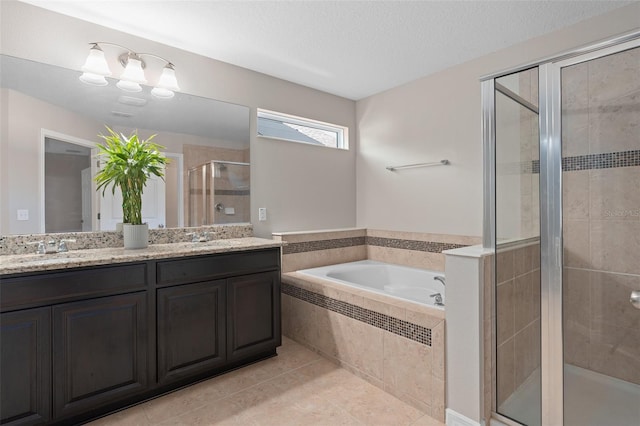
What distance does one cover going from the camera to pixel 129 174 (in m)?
2.10

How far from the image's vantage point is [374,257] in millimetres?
3553

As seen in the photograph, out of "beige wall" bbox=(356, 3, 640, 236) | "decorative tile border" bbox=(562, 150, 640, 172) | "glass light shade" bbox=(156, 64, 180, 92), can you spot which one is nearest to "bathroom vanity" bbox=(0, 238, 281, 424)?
"glass light shade" bbox=(156, 64, 180, 92)

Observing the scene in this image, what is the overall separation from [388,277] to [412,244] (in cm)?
41

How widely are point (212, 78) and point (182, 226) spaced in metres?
1.25

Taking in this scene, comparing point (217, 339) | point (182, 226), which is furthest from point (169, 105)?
point (217, 339)

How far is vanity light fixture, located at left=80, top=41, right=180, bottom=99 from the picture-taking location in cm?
211

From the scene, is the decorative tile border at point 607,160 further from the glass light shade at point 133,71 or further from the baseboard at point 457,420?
the glass light shade at point 133,71

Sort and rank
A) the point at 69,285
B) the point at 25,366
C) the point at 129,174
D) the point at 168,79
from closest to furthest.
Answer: the point at 25,366
the point at 69,285
the point at 129,174
the point at 168,79

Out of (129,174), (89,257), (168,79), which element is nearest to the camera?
(89,257)

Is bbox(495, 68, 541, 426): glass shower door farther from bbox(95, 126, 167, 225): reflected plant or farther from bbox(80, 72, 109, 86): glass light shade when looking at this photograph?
bbox(80, 72, 109, 86): glass light shade

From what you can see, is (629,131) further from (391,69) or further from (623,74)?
(391,69)

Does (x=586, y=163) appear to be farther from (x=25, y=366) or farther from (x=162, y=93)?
(x=25, y=366)

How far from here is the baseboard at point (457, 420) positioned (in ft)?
5.27

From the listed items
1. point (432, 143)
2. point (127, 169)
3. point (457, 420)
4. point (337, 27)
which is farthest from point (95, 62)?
point (457, 420)
